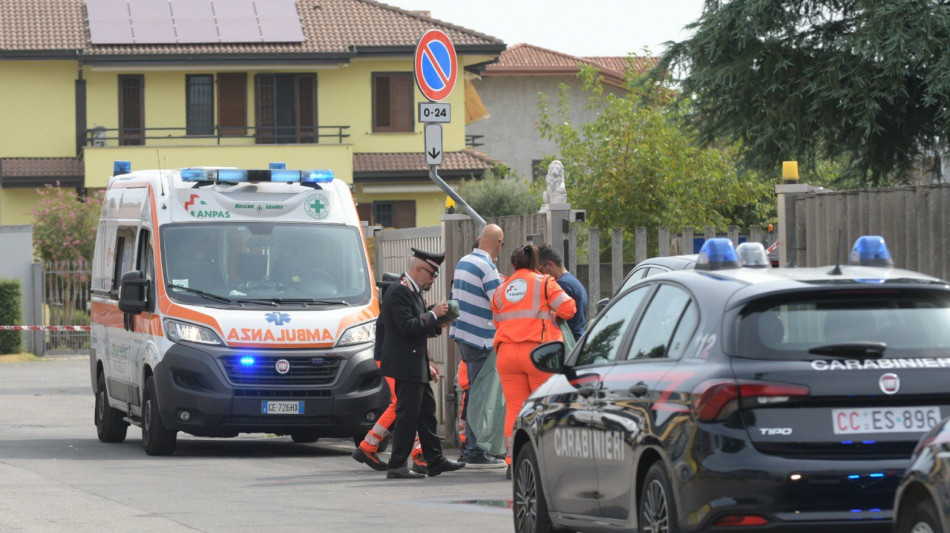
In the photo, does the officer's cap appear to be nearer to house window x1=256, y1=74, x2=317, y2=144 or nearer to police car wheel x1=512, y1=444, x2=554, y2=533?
police car wheel x1=512, y1=444, x2=554, y2=533

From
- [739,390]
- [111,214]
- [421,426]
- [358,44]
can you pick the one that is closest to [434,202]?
[358,44]

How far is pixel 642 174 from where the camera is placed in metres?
36.3

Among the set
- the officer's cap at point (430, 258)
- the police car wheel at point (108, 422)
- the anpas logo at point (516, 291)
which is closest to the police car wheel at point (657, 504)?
the anpas logo at point (516, 291)

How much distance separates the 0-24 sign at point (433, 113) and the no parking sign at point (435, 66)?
0.31 meters

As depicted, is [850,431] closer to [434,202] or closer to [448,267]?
[448,267]

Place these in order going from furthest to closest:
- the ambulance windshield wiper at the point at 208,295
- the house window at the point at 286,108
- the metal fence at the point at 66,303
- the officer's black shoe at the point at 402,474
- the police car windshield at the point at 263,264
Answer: the house window at the point at 286,108 → the metal fence at the point at 66,303 → the police car windshield at the point at 263,264 → the ambulance windshield wiper at the point at 208,295 → the officer's black shoe at the point at 402,474

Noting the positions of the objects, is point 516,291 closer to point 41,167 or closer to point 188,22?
point 41,167

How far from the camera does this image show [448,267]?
1600 centimetres

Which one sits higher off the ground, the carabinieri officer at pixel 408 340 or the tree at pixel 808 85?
the tree at pixel 808 85

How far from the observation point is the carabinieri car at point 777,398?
659cm

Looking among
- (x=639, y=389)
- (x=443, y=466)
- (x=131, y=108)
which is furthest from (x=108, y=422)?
(x=131, y=108)

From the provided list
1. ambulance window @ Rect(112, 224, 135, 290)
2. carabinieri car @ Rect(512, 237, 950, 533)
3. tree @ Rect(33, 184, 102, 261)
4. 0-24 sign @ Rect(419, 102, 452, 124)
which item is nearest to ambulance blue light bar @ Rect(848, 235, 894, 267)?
carabinieri car @ Rect(512, 237, 950, 533)

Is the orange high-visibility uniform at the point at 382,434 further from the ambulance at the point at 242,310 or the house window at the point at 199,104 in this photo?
the house window at the point at 199,104

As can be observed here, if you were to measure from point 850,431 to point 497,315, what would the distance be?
20.2 feet
